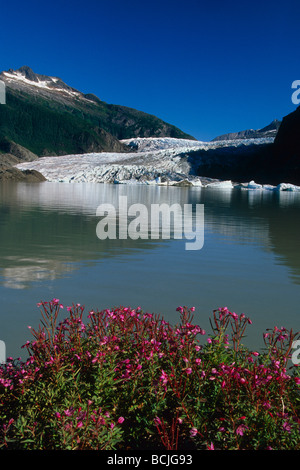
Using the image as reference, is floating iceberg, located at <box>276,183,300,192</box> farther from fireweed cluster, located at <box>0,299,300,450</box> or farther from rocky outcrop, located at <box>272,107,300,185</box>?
fireweed cluster, located at <box>0,299,300,450</box>

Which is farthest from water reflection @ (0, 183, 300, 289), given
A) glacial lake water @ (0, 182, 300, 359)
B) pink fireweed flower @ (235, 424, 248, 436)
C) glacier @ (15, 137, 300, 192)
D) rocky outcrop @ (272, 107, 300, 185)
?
rocky outcrop @ (272, 107, 300, 185)

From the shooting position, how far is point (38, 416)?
11.8 ft

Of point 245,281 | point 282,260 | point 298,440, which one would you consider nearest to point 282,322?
point 245,281

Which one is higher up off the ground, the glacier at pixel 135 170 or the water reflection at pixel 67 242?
the glacier at pixel 135 170

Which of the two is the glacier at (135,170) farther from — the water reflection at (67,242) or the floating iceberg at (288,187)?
the water reflection at (67,242)

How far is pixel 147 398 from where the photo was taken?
12.6ft

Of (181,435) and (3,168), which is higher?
(3,168)

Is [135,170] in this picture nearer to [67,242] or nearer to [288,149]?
[288,149]

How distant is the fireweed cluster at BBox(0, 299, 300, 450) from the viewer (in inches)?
129

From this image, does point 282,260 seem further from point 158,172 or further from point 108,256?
point 158,172

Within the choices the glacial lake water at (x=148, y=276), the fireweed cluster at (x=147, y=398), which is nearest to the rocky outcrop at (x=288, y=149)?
the glacial lake water at (x=148, y=276)

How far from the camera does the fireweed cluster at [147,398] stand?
327cm

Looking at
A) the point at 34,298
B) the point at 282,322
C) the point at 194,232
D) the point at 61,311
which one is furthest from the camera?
the point at 194,232

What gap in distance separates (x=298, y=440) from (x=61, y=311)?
18.9 ft
